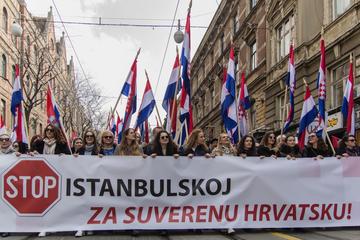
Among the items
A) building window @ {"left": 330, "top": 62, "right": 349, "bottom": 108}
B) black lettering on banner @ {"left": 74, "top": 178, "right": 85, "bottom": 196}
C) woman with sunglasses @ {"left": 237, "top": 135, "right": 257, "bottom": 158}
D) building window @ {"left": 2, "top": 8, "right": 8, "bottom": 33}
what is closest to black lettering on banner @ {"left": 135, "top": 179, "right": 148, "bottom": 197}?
black lettering on banner @ {"left": 74, "top": 178, "right": 85, "bottom": 196}

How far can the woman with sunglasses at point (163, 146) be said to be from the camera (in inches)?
300

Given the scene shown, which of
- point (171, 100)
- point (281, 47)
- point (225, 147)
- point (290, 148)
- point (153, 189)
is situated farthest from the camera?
point (281, 47)

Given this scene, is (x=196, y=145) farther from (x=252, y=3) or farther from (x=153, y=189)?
(x=252, y=3)

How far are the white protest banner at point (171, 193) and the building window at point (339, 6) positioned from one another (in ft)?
35.5

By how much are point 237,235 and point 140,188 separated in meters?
1.58

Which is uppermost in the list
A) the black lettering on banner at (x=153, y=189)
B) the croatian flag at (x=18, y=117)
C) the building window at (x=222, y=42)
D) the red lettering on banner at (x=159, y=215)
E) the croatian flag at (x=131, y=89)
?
the building window at (x=222, y=42)

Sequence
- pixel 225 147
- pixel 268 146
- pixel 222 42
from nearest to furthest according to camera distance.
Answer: pixel 225 147 → pixel 268 146 → pixel 222 42

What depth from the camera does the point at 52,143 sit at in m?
7.96

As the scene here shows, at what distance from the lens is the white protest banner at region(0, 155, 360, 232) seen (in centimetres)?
709

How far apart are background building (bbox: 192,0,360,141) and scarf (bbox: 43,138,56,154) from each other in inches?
262

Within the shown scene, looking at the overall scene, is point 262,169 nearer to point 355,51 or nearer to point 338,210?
point 338,210

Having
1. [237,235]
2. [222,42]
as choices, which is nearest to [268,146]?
[237,235]

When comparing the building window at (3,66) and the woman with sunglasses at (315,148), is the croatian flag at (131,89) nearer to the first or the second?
the woman with sunglasses at (315,148)

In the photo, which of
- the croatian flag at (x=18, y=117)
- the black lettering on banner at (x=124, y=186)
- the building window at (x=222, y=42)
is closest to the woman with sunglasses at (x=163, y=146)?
the black lettering on banner at (x=124, y=186)
